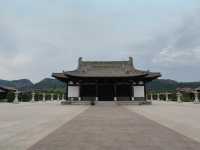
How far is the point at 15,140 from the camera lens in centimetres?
589

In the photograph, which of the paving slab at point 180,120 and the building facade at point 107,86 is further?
the building facade at point 107,86

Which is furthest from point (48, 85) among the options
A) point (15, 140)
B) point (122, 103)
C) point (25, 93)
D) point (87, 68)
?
point (15, 140)

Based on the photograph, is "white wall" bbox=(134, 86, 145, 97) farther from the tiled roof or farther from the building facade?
the tiled roof

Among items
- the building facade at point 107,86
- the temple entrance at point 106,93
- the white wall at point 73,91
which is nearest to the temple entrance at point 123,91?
the building facade at point 107,86

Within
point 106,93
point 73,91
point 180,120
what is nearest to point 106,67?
point 106,93

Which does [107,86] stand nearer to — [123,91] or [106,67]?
[123,91]

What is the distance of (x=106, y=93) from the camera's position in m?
30.5

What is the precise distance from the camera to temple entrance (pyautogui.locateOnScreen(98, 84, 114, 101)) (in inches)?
1188

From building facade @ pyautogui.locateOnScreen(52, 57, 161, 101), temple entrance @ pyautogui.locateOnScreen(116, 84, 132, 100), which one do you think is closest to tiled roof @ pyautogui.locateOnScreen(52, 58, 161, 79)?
building facade @ pyautogui.locateOnScreen(52, 57, 161, 101)

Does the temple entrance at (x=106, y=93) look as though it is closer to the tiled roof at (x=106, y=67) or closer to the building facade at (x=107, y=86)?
the building facade at (x=107, y=86)

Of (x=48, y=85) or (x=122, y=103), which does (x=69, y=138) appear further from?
(x=48, y=85)

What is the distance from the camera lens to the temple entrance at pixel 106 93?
30.2 meters

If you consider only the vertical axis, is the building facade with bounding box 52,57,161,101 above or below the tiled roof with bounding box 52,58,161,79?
below

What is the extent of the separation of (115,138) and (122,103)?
21.3 metres
